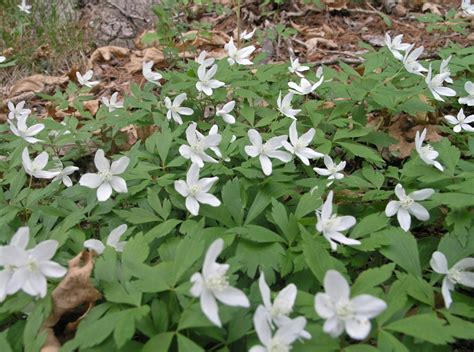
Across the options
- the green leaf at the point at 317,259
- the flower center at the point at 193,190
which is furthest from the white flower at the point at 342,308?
the flower center at the point at 193,190

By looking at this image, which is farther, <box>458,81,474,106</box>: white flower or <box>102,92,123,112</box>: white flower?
<box>102,92,123,112</box>: white flower

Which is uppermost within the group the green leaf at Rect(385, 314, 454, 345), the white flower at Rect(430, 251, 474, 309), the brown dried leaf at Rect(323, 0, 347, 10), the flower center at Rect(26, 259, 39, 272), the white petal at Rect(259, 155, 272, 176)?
the flower center at Rect(26, 259, 39, 272)

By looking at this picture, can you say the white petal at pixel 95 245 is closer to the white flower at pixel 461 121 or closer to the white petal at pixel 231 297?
the white petal at pixel 231 297

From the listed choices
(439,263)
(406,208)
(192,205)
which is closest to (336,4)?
(406,208)

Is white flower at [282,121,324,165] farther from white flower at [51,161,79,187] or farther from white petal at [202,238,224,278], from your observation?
white flower at [51,161,79,187]

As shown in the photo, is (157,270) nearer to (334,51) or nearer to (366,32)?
(334,51)

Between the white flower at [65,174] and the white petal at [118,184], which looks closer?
the white petal at [118,184]

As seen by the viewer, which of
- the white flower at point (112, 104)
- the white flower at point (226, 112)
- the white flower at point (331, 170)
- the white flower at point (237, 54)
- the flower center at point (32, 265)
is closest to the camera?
the flower center at point (32, 265)

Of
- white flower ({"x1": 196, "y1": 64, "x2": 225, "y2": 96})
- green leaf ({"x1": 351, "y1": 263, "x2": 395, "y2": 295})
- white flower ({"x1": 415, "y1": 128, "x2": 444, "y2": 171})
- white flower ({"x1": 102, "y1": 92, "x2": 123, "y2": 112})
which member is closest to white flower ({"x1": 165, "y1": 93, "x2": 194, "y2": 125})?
white flower ({"x1": 196, "y1": 64, "x2": 225, "y2": 96})
